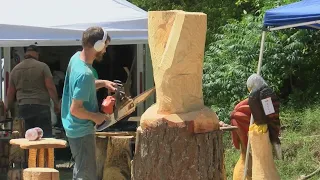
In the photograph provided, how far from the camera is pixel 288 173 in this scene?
9391 mm

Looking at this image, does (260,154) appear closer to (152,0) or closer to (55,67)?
(55,67)

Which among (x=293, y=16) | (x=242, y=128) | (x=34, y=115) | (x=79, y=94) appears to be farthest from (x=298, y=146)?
(x=79, y=94)

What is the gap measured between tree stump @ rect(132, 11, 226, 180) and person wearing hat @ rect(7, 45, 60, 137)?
3834mm

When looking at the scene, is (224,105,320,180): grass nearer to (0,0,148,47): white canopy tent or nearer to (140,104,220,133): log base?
(0,0,148,47): white canopy tent

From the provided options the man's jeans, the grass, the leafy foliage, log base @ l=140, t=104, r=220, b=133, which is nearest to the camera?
log base @ l=140, t=104, r=220, b=133

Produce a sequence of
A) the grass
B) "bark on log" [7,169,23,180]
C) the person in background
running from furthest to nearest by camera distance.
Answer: the grass, "bark on log" [7,169,23,180], the person in background

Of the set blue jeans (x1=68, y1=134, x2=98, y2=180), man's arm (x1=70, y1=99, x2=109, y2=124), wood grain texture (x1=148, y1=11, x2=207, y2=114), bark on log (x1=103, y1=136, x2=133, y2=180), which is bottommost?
bark on log (x1=103, y1=136, x2=133, y2=180)

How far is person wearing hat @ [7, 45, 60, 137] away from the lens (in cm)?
879

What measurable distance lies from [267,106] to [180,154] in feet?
7.60

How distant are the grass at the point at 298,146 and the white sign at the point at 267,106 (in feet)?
7.25

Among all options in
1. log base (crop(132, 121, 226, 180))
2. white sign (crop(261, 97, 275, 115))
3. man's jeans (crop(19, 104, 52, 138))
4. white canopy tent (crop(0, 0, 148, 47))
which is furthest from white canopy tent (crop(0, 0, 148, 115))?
log base (crop(132, 121, 226, 180))

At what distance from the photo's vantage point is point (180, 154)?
5.05 metres

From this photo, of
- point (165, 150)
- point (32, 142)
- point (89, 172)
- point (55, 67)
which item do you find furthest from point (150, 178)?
point (55, 67)

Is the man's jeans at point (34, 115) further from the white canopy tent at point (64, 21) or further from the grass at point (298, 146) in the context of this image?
the grass at point (298, 146)
